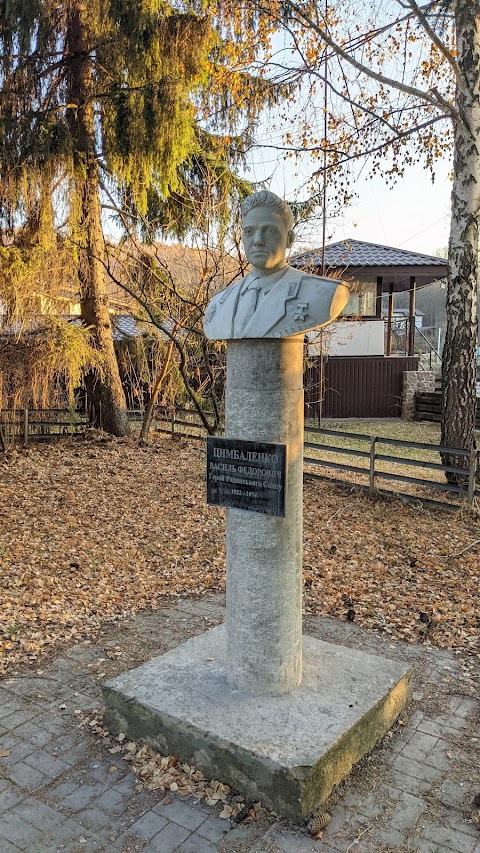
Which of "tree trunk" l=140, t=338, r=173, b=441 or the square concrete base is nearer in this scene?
the square concrete base

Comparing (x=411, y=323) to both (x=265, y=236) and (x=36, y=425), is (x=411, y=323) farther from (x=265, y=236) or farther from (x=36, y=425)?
(x=265, y=236)

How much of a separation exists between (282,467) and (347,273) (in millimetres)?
17134

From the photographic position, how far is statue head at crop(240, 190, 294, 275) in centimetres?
334

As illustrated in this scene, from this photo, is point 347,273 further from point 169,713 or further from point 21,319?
point 169,713

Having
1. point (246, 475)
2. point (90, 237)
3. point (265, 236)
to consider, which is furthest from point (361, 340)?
point (246, 475)

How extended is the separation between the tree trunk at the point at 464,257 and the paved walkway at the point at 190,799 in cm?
505

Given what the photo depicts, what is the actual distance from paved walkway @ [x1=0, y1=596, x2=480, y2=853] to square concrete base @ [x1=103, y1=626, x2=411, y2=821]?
0.16 meters

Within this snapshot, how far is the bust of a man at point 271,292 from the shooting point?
10.6 ft

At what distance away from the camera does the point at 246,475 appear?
11.4 ft

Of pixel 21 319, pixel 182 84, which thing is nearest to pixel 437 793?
pixel 21 319

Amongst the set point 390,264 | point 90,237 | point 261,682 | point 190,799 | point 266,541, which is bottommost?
point 190,799

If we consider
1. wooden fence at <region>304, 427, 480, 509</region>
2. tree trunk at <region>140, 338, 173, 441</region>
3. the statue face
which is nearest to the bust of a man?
the statue face

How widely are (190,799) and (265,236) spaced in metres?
2.92

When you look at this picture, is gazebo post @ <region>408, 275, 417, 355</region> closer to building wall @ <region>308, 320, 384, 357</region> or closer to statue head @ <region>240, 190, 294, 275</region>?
building wall @ <region>308, 320, 384, 357</region>
